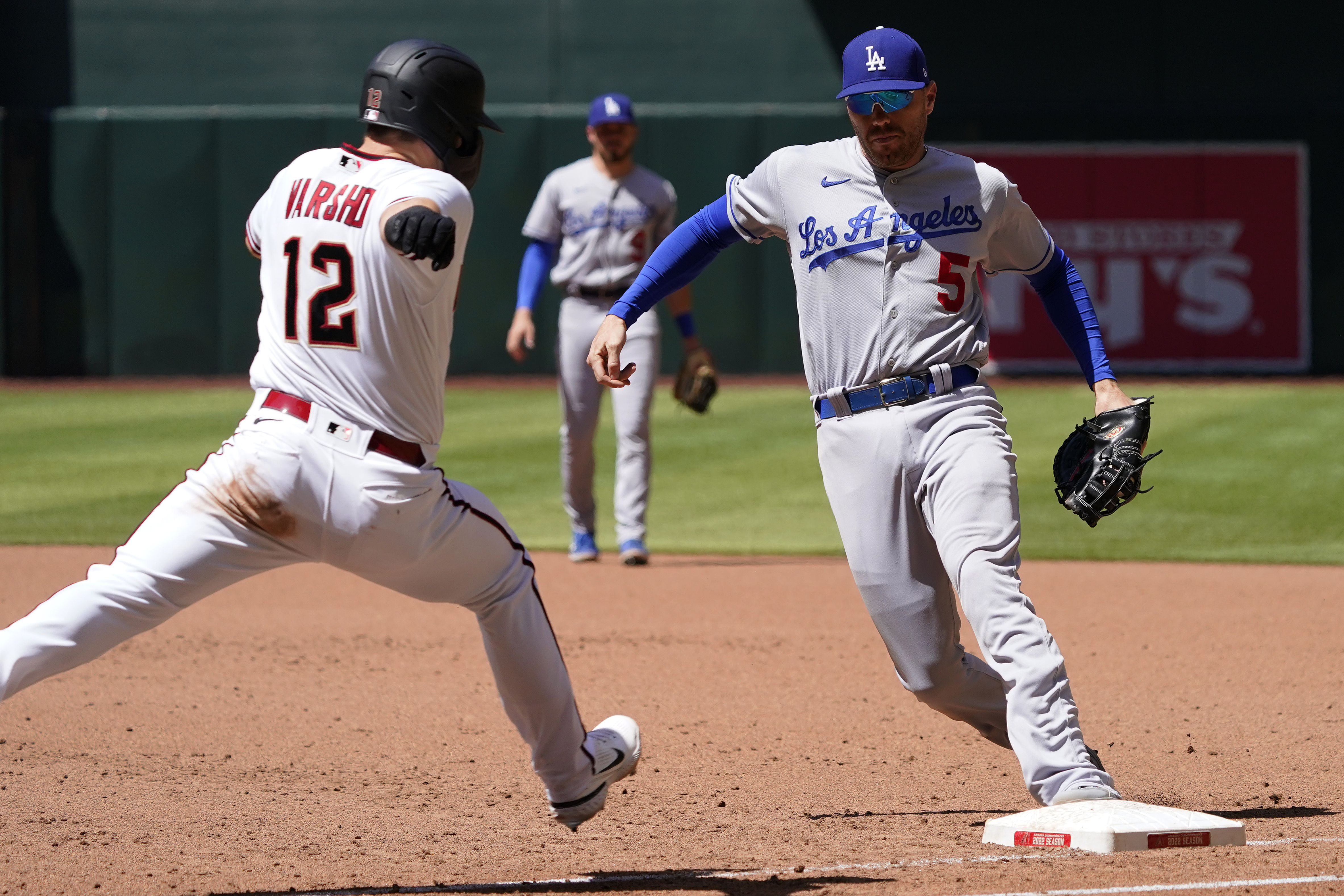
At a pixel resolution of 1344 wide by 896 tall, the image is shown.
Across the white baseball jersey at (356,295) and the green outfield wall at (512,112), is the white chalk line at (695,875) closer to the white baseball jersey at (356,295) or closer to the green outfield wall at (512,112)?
the white baseball jersey at (356,295)

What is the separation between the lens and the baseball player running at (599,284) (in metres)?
8.58

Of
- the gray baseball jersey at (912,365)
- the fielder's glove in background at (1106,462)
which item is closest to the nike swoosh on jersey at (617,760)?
the gray baseball jersey at (912,365)

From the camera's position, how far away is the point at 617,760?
3.95 m

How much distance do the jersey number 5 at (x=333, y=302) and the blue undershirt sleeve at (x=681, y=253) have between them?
1.10 metres

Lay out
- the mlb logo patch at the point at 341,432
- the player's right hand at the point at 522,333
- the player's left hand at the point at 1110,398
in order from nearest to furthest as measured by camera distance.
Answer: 1. the mlb logo patch at the point at 341,432
2. the player's left hand at the point at 1110,398
3. the player's right hand at the point at 522,333

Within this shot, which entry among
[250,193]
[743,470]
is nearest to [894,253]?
[743,470]

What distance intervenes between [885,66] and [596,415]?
15.5 ft

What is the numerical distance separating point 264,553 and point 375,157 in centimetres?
87

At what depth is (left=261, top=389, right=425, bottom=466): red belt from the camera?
136 inches

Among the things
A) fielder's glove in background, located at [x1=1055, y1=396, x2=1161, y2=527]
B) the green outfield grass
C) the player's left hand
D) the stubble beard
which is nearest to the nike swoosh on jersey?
fielder's glove in background, located at [x1=1055, y1=396, x2=1161, y2=527]

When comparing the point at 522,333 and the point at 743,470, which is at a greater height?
the point at 522,333

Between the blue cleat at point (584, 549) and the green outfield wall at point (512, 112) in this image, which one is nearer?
the blue cleat at point (584, 549)

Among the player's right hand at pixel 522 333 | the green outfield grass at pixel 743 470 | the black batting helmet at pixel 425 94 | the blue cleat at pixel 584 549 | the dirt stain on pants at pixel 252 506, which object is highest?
the black batting helmet at pixel 425 94

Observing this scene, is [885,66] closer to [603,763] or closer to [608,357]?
[608,357]
